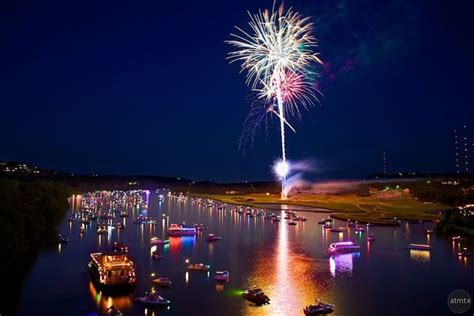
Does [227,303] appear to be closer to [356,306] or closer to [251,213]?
[356,306]

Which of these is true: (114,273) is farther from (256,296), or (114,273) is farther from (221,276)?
(256,296)

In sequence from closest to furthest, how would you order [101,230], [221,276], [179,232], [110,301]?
[110,301], [221,276], [179,232], [101,230]

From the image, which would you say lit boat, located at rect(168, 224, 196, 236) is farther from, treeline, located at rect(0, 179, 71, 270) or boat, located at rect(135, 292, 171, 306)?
boat, located at rect(135, 292, 171, 306)

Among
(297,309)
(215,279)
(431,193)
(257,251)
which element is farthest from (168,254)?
(431,193)

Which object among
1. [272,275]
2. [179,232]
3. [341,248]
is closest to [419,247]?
[341,248]

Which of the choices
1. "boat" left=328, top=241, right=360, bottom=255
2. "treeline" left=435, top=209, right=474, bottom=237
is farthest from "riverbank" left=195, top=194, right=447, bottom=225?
"boat" left=328, top=241, right=360, bottom=255
